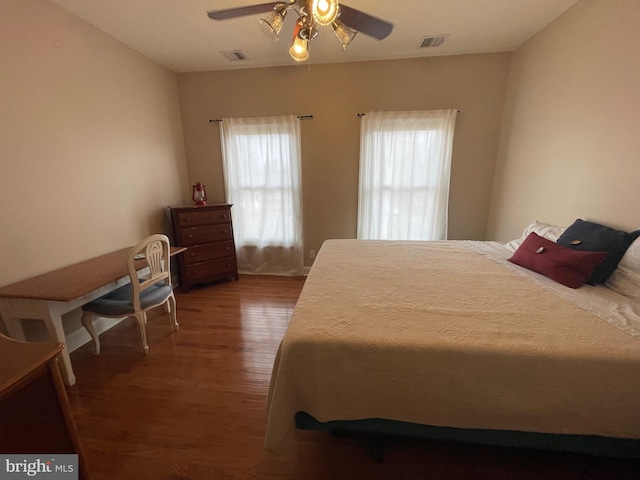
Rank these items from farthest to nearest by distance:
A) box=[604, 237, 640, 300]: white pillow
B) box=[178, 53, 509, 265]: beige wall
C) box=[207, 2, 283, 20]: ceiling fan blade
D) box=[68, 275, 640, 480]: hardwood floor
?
box=[178, 53, 509, 265]: beige wall
box=[207, 2, 283, 20]: ceiling fan blade
box=[604, 237, 640, 300]: white pillow
box=[68, 275, 640, 480]: hardwood floor

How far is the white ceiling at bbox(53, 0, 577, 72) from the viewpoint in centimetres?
198

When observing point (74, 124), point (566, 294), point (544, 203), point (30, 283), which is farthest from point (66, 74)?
point (544, 203)

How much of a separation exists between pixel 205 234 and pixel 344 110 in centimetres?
227

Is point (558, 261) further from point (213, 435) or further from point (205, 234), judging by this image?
point (205, 234)

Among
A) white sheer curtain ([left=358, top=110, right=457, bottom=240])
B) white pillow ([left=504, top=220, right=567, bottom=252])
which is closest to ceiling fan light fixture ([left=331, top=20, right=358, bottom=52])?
white sheer curtain ([left=358, top=110, right=457, bottom=240])

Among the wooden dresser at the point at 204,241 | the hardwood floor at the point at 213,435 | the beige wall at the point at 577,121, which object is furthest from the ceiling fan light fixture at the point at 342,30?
the hardwood floor at the point at 213,435

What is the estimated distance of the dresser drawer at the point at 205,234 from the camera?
2973mm

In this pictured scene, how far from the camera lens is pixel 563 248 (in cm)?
165

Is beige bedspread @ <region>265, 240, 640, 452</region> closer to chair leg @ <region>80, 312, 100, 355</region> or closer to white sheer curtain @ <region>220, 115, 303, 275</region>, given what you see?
chair leg @ <region>80, 312, 100, 355</region>

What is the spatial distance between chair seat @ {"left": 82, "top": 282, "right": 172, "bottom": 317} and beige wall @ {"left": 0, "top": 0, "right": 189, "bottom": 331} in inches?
16.7

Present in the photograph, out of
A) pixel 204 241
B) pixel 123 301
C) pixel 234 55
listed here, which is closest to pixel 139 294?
pixel 123 301

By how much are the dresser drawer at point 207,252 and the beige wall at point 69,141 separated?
0.51m

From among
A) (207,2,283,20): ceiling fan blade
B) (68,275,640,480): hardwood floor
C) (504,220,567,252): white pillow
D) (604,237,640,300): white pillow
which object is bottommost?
(68,275,640,480): hardwood floor

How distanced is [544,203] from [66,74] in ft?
13.6
